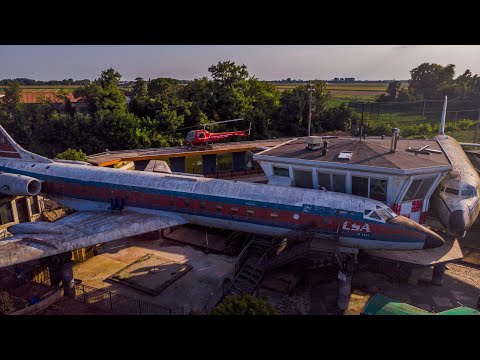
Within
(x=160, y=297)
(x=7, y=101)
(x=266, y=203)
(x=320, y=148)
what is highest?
(x=7, y=101)

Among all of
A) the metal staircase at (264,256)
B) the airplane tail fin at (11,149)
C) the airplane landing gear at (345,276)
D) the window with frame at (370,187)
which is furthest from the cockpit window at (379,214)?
the airplane tail fin at (11,149)

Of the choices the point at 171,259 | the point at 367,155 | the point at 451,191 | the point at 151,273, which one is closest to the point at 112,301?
the point at 151,273

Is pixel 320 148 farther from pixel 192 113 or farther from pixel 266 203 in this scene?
pixel 192 113

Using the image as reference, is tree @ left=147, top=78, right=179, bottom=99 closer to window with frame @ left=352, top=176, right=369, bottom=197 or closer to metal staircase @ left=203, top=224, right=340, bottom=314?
metal staircase @ left=203, top=224, right=340, bottom=314

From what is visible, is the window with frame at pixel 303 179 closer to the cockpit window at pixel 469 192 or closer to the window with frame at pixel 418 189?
the window with frame at pixel 418 189

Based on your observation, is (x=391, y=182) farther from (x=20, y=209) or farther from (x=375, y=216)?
(x=20, y=209)

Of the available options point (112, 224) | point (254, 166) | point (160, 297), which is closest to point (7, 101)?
point (254, 166)
